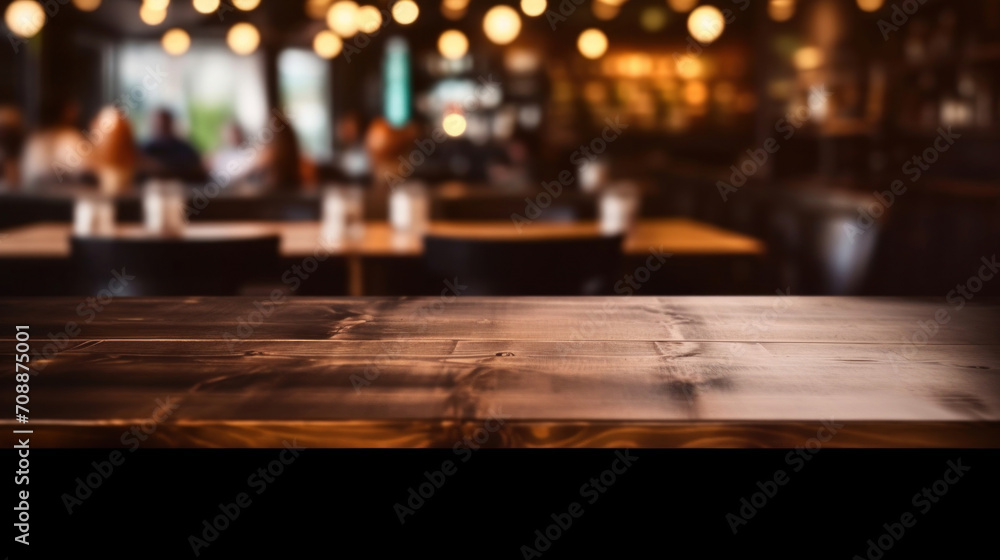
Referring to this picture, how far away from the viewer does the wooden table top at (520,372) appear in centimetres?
96

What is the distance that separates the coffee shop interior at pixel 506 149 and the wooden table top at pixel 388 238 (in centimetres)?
2

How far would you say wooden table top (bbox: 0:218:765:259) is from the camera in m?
3.02

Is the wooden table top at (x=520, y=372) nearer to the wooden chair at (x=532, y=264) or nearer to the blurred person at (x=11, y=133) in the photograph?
the wooden chair at (x=532, y=264)

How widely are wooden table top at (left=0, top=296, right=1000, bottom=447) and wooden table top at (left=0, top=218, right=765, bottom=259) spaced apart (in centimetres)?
123

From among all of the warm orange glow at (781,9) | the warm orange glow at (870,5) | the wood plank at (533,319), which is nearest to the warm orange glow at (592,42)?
the warm orange glow at (870,5)

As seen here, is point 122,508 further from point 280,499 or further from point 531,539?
point 531,539

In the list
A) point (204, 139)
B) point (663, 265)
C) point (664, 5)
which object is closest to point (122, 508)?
point (663, 265)

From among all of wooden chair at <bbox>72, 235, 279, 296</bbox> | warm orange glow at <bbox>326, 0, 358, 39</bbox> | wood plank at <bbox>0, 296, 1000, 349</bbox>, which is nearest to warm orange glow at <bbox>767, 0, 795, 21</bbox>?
warm orange glow at <bbox>326, 0, 358, 39</bbox>

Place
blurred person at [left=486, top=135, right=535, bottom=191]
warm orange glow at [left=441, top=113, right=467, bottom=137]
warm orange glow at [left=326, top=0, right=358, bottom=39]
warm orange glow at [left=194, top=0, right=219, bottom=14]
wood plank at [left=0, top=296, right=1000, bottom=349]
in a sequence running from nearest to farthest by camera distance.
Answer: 1. wood plank at [left=0, top=296, right=1000, bottom=349]
2. warm orange glow at [left=194, top=0, right=219, bottom=14]
3. warm orange glow at [left=326, top=0, right=358, bottom=39]
4. blurred person at [left=486, top=135, right=535, bottom=191]
5. warm orange glow at [left=441, top=113, right=467, bottom=137]

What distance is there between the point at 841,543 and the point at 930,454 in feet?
0.52

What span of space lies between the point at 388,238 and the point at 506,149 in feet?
19.7

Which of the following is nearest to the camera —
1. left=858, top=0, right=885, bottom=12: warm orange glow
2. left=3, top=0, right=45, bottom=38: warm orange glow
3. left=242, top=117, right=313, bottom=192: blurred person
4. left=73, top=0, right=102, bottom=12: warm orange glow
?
left=3, top=0, right=45, bottom=38: warm orange glow

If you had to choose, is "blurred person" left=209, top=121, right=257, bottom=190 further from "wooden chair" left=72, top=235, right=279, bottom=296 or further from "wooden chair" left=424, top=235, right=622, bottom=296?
"wooden chair" left=424, top=235, right=622, bottom=296

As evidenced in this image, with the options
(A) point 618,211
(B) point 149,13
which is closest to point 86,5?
(B) point 149,13
